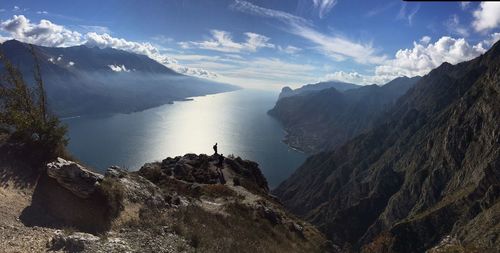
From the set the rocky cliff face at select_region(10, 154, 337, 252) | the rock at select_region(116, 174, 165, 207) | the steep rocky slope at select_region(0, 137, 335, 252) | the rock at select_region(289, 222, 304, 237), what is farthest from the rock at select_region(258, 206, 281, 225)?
the rock at select_region(116, 174, 165, 207)

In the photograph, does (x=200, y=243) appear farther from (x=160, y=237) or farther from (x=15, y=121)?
(x=15, y=121)

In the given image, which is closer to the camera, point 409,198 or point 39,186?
point 39,186

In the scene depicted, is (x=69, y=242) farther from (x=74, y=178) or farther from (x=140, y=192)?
(x=140, y=192)

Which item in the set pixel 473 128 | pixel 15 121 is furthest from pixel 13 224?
pixel 473 128

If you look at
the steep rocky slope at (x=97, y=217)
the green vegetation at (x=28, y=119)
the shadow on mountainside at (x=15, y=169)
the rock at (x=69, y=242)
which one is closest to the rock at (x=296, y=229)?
the steep rocky slope at (x=97, y=217)

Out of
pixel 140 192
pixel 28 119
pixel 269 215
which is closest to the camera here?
pixel 140 192

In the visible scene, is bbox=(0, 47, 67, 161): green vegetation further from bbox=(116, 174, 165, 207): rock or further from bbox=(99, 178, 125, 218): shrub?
bbox=(99, 178, 125, 218): shrub

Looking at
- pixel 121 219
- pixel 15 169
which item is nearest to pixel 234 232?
pixel 121 219
